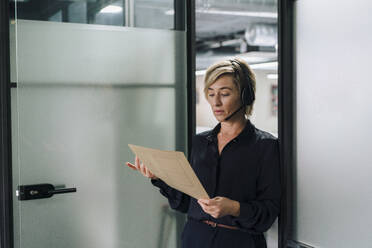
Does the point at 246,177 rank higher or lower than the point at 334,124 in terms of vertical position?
lower

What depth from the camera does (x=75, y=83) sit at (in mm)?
2230

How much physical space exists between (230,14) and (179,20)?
0.91 ft

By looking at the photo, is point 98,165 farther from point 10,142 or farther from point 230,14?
point 230,14

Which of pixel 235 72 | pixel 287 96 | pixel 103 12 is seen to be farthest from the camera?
pixel 103 12

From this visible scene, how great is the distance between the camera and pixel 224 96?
203cm

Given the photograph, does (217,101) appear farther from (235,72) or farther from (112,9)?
(112,9)

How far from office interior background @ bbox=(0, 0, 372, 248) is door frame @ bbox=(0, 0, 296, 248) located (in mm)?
14

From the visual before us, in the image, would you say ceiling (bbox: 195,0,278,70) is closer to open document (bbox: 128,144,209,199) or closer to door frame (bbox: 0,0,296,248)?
door frame (bbox: 0,0,296,248)

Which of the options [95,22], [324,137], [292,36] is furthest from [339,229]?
[95,22]

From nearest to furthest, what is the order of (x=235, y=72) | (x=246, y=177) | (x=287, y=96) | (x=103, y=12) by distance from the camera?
(x=246, y=177) < (x=235, y=72) < (x=287, y=96) < (x=103, y=12)

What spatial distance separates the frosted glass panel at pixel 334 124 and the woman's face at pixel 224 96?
0.31 meters

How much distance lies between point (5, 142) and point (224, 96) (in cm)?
108

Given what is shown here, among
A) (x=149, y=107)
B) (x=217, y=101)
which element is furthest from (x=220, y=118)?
(x=149, y=107)

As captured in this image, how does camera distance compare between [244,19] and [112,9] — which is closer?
[112,9]
